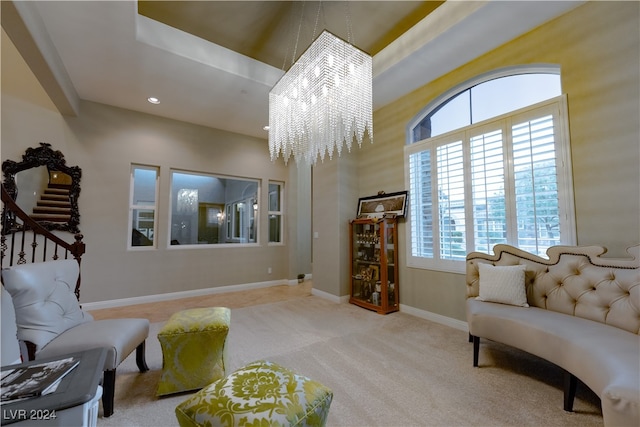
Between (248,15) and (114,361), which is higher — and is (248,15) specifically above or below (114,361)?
above

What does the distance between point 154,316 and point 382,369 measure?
3166mm

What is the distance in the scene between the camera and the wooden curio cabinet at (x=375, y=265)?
3.91m

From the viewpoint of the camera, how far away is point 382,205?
4.18m

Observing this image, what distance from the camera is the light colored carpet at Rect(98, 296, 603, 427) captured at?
1713mm

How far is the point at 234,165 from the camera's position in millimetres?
5395

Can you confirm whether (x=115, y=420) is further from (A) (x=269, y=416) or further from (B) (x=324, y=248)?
(B) (x=324, y=248)

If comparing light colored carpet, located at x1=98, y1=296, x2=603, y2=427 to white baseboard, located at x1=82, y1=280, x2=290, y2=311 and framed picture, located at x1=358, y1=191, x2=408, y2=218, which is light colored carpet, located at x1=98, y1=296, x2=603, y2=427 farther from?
framed picture, located at x1=358, y1=191, x2=408, y2=218

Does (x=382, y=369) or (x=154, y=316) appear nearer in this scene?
(x=382, y=369)

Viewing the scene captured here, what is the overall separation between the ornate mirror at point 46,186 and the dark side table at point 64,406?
3.80m

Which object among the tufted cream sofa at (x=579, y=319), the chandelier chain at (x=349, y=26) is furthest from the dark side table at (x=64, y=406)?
the chandelier chain at (x=349, y=26)

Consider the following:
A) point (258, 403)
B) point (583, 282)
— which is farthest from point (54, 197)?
point (583, 282)

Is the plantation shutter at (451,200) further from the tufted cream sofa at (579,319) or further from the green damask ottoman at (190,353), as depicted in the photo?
the green damask ottoman at (190,353)

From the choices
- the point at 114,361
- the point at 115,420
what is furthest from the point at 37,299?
the point at 115,420

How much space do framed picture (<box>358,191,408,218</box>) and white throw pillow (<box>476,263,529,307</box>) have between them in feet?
4.88
